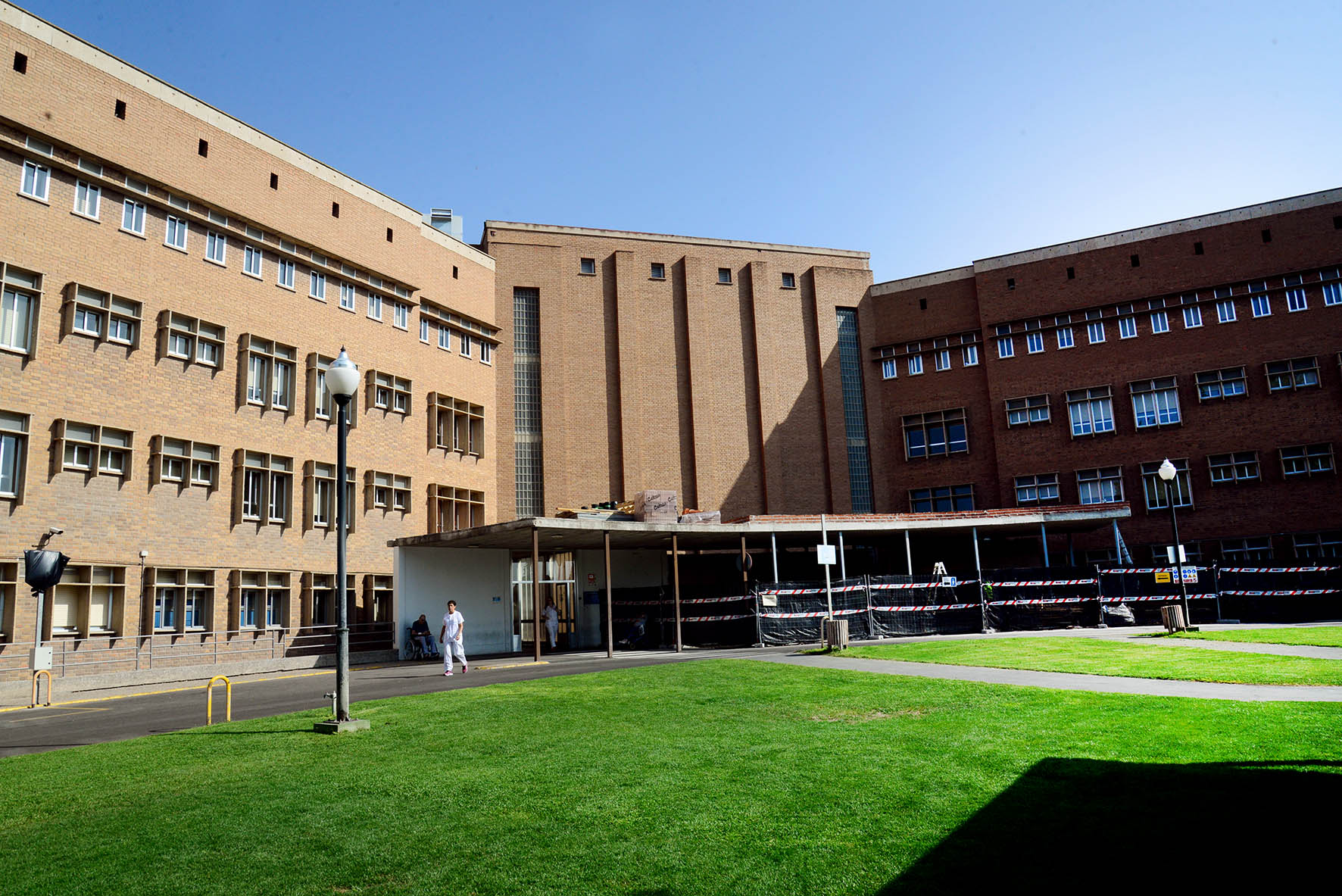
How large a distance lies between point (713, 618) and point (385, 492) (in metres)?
13.5

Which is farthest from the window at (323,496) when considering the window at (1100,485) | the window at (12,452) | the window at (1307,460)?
the window at (1307,460)

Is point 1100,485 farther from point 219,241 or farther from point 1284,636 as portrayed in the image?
point 219,241

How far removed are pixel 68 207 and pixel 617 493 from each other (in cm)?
2314

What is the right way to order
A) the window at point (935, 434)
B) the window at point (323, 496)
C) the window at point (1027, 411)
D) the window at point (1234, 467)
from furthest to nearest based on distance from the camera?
the window at point (935, 434) → the window at point (1027, 411) → the window at point (1234, 467) → the window at point (323, 496)

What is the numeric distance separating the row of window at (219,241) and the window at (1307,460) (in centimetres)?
3427

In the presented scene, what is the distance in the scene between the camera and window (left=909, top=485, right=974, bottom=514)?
44.6 meters

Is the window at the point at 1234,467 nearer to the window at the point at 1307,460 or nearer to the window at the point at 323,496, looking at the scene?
the window at the point at 1307,460

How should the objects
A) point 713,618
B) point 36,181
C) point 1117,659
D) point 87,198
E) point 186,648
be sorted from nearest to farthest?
point 1117,659, point 36,181, point 87,198, point 186,648, point 713,618

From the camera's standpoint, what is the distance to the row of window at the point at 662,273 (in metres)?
43.5

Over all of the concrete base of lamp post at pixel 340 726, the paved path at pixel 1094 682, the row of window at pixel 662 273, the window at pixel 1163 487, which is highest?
the row of window at pixel 662 273

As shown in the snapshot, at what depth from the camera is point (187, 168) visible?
28.4 m

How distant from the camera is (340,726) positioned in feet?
35.1

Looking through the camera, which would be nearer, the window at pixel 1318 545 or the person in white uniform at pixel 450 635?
the person in white uniform at pixel 450 635

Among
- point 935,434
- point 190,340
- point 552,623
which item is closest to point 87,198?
point 190,340
